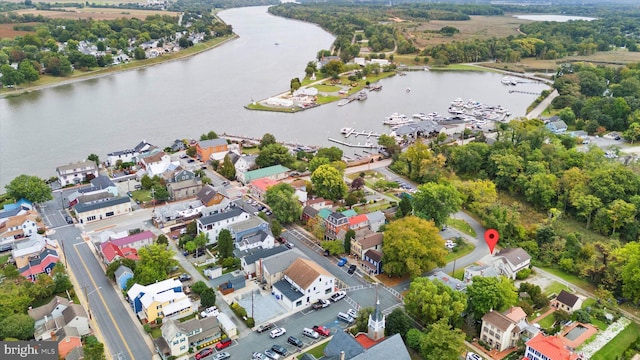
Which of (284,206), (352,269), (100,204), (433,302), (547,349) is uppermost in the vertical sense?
(433,302)

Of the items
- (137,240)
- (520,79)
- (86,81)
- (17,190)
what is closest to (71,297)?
(137,240)

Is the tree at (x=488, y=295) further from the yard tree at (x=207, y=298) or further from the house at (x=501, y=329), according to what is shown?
the yard tree at (x=207, y=298)

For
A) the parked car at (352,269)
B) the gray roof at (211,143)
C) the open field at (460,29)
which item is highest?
the open field at (460,29)

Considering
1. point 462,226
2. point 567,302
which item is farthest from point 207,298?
point 462,226

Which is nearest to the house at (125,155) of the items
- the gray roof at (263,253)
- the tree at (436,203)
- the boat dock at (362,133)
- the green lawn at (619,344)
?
the gray roof at (263,253)

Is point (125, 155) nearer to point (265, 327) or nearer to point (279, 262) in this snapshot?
point (279, 262)

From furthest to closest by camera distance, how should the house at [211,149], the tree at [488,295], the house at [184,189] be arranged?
1. the house at [211,149]
2. the house at [184,189]
3. the tree at [488,295]
